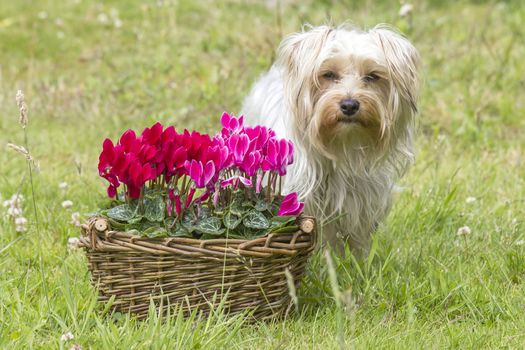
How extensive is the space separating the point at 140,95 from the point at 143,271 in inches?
163

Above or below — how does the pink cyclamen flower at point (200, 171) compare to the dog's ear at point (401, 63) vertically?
below

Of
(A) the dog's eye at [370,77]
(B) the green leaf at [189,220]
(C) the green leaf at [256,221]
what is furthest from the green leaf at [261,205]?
(A) the dog's eye at [370,77]

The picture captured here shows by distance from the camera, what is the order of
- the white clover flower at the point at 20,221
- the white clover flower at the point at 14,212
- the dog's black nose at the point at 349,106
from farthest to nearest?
the white clover flower at the point at 14,212 < the white clover flower at the point at 20,221 < the dog's black nose at the point at 349,106

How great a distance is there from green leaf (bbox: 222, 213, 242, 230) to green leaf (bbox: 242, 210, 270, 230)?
0.09 feet

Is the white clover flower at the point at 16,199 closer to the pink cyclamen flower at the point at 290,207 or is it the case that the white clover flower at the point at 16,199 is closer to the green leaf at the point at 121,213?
the green leaf at the point at 121,213

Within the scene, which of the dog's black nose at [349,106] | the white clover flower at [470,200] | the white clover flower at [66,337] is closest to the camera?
the white clover flower at [66,337]

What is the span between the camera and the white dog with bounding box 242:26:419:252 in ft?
12.8

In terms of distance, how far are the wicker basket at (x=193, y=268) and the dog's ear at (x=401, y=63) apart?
0.95 meters

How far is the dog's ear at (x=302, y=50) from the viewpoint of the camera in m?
3.96

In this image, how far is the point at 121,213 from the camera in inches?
133

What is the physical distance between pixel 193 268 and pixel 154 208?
0.94 feet

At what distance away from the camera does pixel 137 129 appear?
659 cm

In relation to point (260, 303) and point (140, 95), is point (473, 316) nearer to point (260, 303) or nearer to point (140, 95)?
point (260, 303)

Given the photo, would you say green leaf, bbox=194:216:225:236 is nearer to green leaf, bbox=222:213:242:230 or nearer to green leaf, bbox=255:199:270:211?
green leaf, bbox=222:213:242:230
